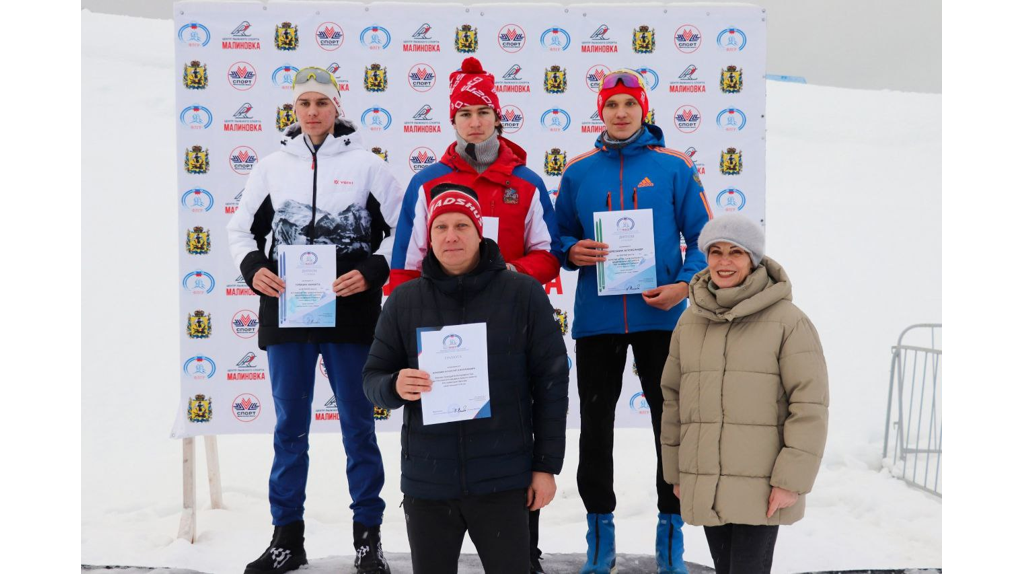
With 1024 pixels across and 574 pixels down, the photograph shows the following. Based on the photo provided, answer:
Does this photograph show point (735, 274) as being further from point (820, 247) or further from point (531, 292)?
point (820, 247)

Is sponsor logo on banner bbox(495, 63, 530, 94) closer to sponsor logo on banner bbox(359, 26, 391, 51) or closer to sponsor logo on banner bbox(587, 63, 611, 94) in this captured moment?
sponsor logo on banner bbox(587, 63, 611, 94)

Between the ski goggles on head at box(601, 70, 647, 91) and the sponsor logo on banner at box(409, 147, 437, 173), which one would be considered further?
the sponsor logo on banner at box(409, 147, 437, 173)

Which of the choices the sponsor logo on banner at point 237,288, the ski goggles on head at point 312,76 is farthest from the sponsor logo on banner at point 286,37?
the sponsor logo on banner at point 237,288

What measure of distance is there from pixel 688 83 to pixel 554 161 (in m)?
0.90

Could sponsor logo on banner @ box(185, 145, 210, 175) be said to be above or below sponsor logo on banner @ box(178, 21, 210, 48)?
below

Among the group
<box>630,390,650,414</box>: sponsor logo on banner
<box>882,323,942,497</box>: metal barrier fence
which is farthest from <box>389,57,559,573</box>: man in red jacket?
<box>882,323,942,497</box>: metal barrier fence

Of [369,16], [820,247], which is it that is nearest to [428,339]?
[369,16]

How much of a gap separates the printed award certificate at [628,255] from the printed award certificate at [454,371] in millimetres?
961

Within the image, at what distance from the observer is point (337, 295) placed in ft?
10.6

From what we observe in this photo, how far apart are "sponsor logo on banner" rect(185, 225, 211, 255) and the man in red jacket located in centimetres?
176

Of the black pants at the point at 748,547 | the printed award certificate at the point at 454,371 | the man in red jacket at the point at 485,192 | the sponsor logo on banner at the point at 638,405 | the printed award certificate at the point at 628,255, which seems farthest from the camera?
the sponsor logo on banner at the point at 638,405

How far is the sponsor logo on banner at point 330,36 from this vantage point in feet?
14.1

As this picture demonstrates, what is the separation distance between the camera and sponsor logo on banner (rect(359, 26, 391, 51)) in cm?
430

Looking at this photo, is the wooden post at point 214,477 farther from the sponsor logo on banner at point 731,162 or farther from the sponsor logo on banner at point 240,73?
the sponsor logo on banner at point 731,162
